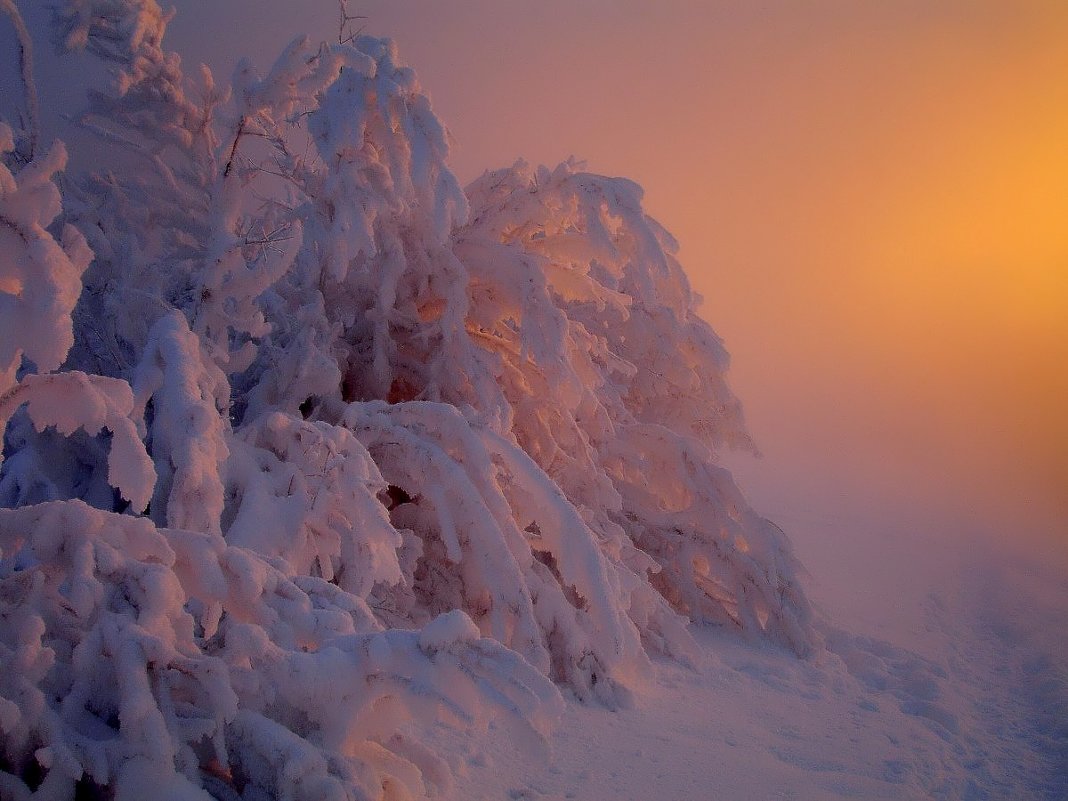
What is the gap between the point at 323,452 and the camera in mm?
2824

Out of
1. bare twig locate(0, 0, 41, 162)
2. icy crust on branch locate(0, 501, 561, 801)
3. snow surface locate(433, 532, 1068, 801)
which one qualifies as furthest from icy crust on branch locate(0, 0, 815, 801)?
bare twig locate(0, 0, 41, 162)

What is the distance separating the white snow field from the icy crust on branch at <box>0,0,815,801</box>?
0.04 ft

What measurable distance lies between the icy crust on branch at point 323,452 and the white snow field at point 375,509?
0.04ft

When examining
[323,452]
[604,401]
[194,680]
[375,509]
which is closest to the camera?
[194,680]

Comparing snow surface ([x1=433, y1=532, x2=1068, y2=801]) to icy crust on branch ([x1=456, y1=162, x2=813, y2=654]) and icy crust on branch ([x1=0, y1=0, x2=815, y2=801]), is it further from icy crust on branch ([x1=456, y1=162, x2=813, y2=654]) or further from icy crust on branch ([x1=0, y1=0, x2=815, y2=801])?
icy crust on branch ([x1=456, y1=162, x2=813, y2=654])

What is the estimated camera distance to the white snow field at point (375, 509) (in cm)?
139

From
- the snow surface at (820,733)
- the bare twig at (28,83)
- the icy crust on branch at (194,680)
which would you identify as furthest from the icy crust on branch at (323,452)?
the bare twig at (28,83)

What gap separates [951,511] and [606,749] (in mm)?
16362

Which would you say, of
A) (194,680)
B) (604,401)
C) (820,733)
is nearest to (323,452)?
(194,680)

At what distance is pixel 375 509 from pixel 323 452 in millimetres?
412

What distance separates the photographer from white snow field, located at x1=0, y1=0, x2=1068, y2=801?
1.39 m

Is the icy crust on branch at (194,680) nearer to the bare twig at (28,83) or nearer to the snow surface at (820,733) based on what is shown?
the snow surface at (820,733)

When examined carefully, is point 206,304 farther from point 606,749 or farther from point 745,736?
point 745,736

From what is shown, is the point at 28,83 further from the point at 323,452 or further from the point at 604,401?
the point at 604,401
